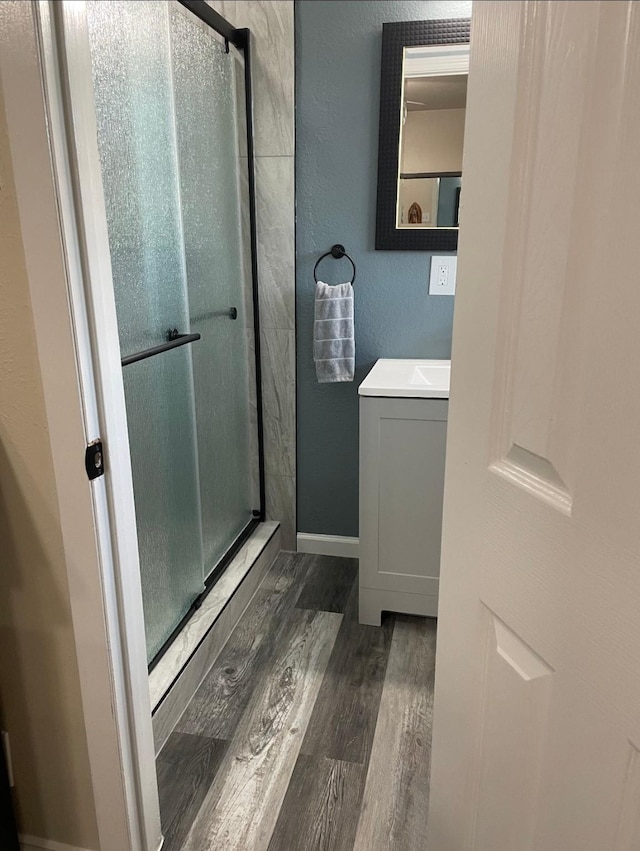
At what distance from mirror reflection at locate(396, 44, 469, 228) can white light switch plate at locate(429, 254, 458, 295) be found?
0.37 feet

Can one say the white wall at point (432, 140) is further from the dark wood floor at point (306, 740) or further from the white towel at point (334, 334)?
the dark wood floor at point (306, 740)

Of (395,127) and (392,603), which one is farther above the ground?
(395,127)

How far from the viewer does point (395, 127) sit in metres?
2.17

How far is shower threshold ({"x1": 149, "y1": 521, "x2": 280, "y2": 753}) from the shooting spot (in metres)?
1.68

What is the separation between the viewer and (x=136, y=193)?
5.18 ft

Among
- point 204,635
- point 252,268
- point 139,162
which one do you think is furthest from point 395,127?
point 204,635

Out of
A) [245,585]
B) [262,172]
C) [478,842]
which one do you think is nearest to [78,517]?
[478,842]

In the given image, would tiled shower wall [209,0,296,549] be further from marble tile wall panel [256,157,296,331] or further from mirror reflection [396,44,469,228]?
mirror reflection [396,44,469,228]

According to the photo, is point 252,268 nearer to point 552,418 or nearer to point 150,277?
point 150,277

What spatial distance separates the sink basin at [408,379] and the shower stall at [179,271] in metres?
0.52

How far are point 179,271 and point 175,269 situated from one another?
27mm

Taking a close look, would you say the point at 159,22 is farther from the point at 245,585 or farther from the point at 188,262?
the point at 245,585

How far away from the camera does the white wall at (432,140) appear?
2.15m

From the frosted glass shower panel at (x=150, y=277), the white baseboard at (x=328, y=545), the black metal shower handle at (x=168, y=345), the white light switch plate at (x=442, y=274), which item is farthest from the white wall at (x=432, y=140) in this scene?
the white baseboard at (x=328, y=545)
